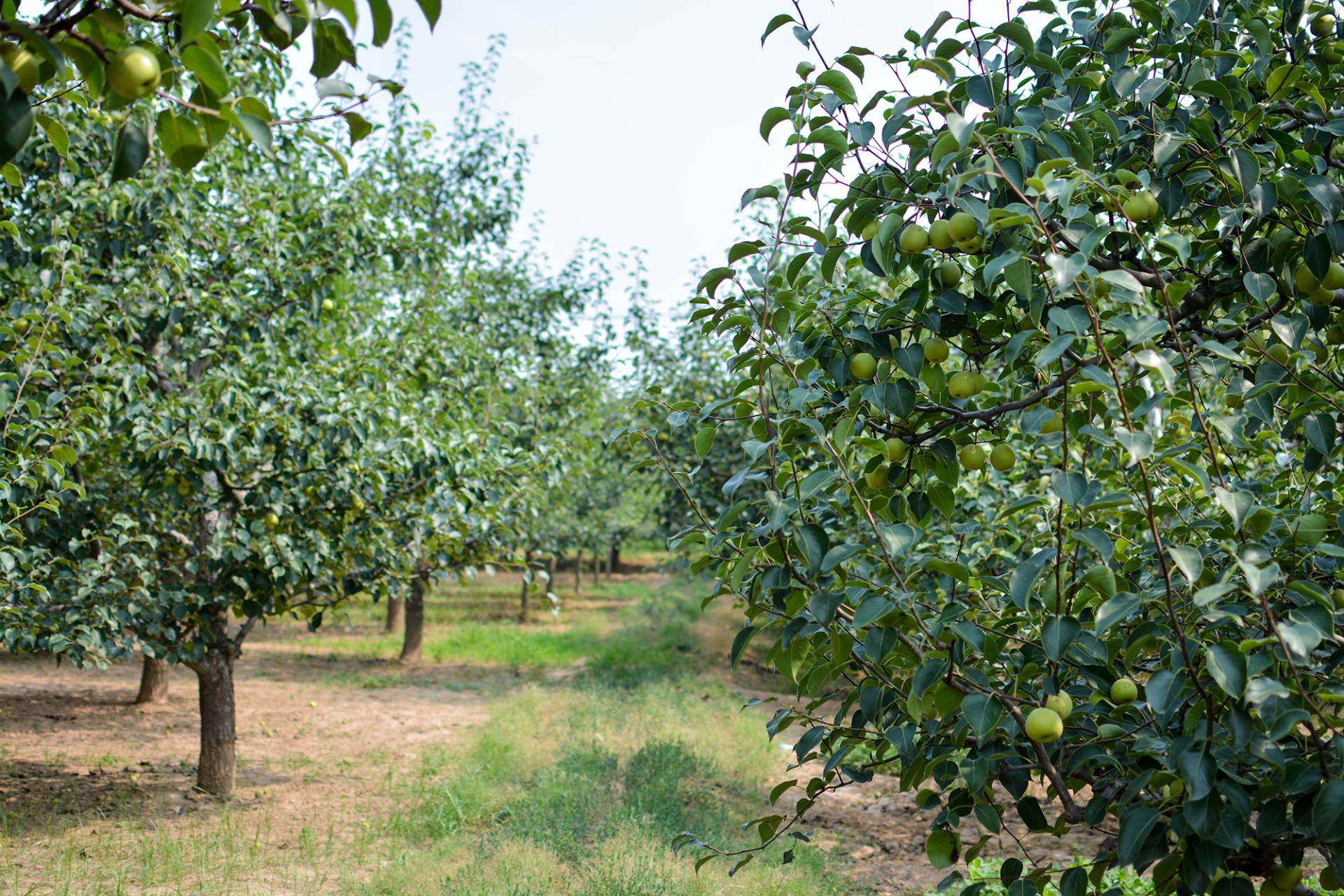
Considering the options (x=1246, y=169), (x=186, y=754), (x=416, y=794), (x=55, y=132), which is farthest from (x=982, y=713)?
(x=186, y=754)

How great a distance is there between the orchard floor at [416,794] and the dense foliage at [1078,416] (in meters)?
2.20

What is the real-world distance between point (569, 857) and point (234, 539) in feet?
8.65

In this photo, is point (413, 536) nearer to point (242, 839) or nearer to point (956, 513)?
point (242, 839)

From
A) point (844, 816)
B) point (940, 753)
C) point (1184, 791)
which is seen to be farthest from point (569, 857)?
point (1184, 791)

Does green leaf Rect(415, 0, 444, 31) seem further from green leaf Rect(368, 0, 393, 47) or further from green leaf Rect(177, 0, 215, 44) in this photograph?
green leaf Rect(177, 0, 215, 44)

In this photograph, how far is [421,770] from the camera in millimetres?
7129

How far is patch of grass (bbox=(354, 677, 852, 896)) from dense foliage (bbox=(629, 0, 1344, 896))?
4.67ft

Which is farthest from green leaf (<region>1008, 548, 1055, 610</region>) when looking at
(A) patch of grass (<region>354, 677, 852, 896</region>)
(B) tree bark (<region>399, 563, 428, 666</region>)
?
(B) tree bark (<region>399, 563, 428, 666</region>)

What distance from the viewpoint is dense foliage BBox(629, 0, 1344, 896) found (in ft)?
5.16

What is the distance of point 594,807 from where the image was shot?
233 inches

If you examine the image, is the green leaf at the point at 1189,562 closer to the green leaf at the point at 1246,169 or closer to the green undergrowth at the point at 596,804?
the green leaf at the point at 1246,169

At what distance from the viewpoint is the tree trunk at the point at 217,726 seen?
6008mm

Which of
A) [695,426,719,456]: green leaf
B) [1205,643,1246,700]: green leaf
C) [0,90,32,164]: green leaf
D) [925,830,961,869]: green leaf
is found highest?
[0,90,32,164]: green leaf

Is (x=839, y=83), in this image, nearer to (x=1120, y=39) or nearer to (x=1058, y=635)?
(x=1120, y=39)
